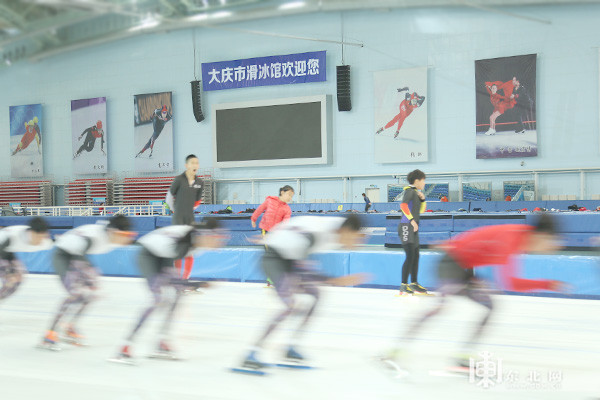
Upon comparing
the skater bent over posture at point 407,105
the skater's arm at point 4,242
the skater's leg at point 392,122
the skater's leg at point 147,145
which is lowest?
the skater's arm at point 4,242

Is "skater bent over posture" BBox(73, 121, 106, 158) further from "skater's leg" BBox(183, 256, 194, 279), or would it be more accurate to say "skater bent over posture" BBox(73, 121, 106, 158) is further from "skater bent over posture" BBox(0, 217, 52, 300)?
"skater bent over posture" BBox(0, 217, 52, 300)

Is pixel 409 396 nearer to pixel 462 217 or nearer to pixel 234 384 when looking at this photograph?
pixel 234 384

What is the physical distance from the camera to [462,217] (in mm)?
10703

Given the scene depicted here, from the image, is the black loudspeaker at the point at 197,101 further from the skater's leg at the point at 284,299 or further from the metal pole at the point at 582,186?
the skater's leg at the point at 284,299

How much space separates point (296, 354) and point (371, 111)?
15.0 metres

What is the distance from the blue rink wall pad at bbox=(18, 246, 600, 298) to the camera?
240 inches

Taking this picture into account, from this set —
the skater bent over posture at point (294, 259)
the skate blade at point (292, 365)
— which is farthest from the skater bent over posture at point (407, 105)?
the skate blade at point (292, 365)

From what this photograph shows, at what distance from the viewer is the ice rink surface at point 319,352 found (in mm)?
3111

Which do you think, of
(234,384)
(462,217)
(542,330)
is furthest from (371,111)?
(234,384)

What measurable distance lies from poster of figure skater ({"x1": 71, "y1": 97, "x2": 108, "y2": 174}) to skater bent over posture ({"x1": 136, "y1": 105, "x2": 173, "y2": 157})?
2213mm

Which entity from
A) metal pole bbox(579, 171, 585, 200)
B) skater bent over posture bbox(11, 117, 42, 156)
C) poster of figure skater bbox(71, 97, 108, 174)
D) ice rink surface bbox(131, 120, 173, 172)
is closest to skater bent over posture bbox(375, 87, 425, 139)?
metal pole bbox(579, 171, 585, 200)

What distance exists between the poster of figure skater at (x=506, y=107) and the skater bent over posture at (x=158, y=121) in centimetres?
1109

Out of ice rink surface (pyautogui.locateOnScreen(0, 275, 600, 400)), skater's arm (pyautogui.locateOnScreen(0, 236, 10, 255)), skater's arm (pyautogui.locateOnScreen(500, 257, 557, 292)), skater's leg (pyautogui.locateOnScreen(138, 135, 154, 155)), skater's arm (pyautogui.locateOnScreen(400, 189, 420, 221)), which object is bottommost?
ice rink surface (pyautogui.locateOnScreen(0, 275, 600, 400))

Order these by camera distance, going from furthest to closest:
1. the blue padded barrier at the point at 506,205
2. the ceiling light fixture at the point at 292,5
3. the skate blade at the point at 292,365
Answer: the ceiling light fixture at the point at 292,5, the blue padded barrier at the point at 506,205, the skate blade at the point at 292,365
